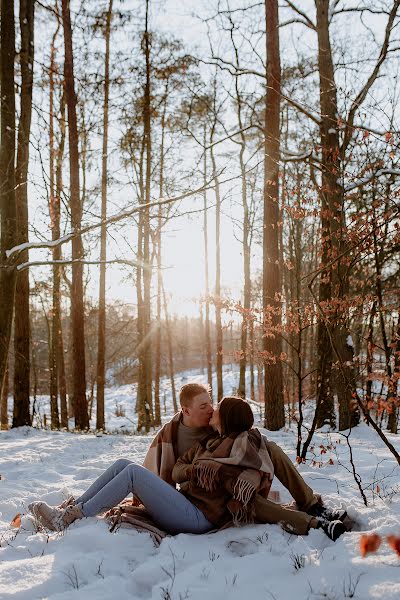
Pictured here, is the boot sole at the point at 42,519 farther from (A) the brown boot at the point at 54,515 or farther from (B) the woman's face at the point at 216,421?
(B) the woman's face at the point at 216,421

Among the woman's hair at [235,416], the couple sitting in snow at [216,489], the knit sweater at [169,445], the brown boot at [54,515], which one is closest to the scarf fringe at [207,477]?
the couple sitting in snow at [216,489]

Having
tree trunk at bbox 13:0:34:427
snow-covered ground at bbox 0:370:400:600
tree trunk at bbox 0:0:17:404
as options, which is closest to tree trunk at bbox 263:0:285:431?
tree trunk at bbox 0:0:17:404

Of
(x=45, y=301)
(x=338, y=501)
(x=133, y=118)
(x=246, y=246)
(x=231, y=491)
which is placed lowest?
(x=338, y=501)

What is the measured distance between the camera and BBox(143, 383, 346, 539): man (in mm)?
3432

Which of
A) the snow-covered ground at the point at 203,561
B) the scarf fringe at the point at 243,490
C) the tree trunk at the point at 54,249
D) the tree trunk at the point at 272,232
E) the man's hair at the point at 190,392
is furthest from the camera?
the tree trunk at the point at 54,249

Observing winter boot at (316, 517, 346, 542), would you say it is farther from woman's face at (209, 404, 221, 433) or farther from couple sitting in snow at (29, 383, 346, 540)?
woman's face at (209, 404, 221, 433)

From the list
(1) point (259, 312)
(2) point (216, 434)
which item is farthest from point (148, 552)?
(1) point (259, 312)

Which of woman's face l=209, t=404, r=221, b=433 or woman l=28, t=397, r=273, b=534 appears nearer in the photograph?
woman l=28, t=397, r=273, b=534

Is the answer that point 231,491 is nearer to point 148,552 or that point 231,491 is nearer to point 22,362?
point 148,552

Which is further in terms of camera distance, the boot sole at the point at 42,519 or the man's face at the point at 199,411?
the man's face at the point at 199,411

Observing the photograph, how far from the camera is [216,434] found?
3801 mm

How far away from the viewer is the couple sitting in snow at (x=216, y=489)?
133 inches

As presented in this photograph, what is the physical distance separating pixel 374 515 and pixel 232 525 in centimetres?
102

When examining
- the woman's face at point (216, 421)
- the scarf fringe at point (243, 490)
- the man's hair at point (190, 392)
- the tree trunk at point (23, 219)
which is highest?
the tree trunk at point (23, 219)
